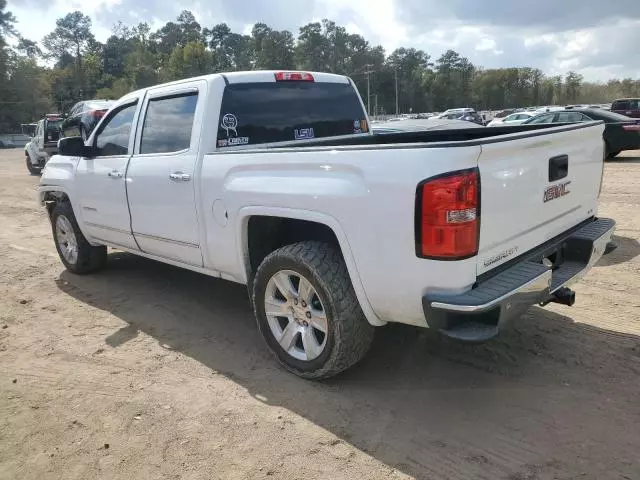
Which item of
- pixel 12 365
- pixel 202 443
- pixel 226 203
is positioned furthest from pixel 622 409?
pixel 12 365

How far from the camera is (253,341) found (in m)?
4.36

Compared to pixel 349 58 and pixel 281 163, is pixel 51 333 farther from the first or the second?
pixel 349 58

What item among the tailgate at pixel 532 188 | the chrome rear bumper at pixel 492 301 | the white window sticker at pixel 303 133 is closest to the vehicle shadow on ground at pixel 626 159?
the tailgate at pixel 532 188

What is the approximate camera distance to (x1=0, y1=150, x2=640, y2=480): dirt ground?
2861 millimetres

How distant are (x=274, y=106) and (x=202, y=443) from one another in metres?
2.67

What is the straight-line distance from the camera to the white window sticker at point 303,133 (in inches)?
182

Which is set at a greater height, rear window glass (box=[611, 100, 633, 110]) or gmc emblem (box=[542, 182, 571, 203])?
gmc emblem (box=[542, 182, 571, 203])

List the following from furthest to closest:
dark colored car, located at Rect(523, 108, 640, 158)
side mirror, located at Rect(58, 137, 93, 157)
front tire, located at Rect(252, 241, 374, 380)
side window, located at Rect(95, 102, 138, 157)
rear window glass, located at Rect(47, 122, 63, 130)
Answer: rear window glass, located at Rect(47, 122, 63, 130)
dark colored car, located at Rect(523, 108, 640, 158)
side mirror, located at Rect(58, 137, 93, 157)
side window, located at Rect(95, 102, 138, 157)
front tire, located at Rect(252, 241, 374, 380)

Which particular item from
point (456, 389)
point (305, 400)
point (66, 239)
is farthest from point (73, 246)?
point (456, 389)

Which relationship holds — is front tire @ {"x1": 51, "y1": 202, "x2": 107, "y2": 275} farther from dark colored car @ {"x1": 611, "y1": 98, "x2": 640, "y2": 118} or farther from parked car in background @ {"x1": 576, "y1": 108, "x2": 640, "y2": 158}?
dark colored car @ {"x1": 611, "y1": 98, "x2": 640, "y2": 118}

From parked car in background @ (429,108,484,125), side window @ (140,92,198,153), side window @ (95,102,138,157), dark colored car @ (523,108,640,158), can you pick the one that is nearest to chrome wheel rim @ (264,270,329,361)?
side window @ (140,92,198,153)

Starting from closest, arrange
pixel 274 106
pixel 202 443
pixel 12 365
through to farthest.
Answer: pixel 202 443
pixel 12 365
pixel 274 106

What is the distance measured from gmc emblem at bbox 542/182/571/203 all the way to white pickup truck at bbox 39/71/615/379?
0.02 m

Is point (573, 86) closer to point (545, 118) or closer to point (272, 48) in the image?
point (272, 48)
